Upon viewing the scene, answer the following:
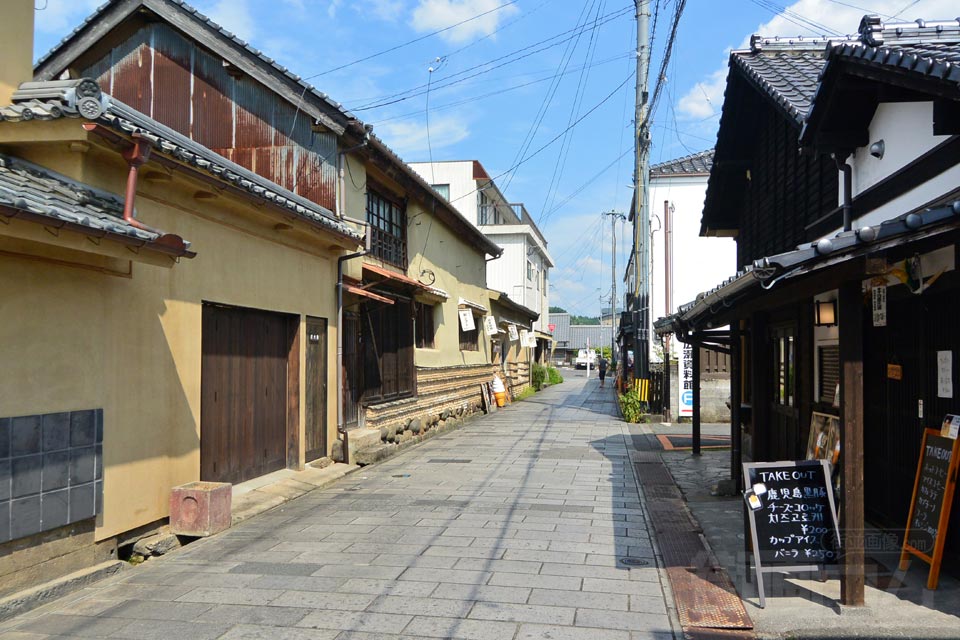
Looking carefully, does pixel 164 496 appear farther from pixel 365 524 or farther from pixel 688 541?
pixel 688 541

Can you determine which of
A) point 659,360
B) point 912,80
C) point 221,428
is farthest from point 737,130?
point 659,360

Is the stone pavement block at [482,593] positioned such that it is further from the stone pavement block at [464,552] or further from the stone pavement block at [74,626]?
the stone pavement block at [74,626]

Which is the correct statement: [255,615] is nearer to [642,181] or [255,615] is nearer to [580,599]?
[580,599]

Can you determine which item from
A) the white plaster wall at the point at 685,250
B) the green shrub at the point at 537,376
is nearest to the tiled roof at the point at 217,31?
the white plaster wall at the point at 685,250

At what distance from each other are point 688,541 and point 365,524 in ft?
12.7

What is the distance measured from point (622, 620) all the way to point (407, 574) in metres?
2.13

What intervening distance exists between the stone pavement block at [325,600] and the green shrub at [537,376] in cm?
3340

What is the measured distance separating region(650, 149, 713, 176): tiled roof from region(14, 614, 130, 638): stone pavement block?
77.4 feet

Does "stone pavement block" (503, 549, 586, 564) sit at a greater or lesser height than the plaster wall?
lesser

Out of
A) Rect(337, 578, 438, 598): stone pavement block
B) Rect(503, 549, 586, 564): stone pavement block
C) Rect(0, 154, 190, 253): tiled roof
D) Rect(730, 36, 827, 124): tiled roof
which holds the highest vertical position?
Rect(730, 36, 827, 124): tiled roof

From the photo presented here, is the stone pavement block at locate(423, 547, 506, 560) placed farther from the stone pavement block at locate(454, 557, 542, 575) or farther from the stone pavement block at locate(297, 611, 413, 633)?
the stone pavement block at locate(297, 611, 413, 633)

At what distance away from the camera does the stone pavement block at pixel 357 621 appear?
207 inches

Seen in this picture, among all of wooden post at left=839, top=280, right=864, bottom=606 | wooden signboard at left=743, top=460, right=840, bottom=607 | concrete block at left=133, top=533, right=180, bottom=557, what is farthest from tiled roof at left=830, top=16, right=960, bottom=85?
concrete block at left=133, top=533, right=180, bottom=557

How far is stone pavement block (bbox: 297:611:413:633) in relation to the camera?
5270 mm
